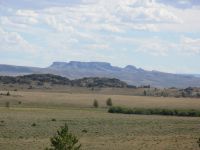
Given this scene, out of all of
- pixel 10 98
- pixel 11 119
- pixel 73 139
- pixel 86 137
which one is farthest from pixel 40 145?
pixel 10 98

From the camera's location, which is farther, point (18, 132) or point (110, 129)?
point (110, 129)

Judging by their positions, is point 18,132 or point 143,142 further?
point 18,132

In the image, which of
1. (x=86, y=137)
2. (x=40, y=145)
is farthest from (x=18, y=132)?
(x=40, y=145)

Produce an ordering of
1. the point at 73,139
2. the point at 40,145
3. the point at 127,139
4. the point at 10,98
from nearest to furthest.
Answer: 1. the point at 73,139
2. the point at 40,145
3. the point at 127,139
4. the point at 10,98

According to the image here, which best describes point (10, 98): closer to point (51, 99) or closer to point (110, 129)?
point (51, 99)

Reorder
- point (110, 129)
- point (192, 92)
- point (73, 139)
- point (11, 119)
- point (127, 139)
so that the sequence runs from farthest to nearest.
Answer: point (192, 92), point (11, 119), point (110, 129), point (127, 139), point (73, 139)

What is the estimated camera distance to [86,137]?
2002 inches

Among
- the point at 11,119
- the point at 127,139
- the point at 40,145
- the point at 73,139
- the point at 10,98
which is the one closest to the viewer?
the point at 73,139

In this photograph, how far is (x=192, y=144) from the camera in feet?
143

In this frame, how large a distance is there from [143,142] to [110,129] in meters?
15.1

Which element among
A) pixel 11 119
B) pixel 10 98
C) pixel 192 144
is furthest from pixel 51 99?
pixel 192 144

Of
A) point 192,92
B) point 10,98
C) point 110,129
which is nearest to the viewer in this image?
point 110,129

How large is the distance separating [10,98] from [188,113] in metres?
46.4

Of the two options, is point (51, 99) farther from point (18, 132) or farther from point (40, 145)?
point (40, 145)
